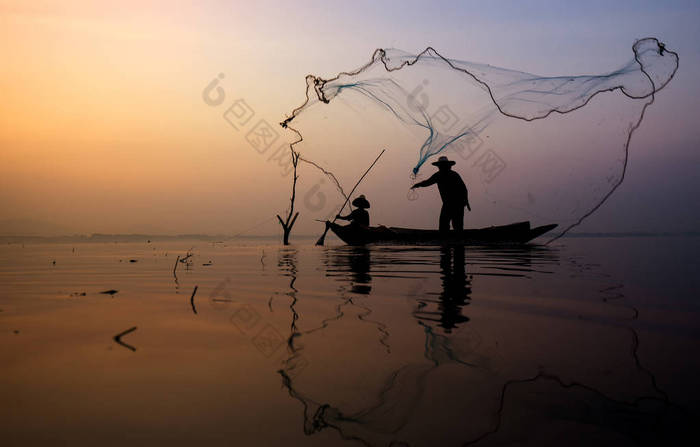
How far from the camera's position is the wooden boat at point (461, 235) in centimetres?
2020

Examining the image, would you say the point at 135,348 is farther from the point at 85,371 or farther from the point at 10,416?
the point at 10,416

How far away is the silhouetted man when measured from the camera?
19078mm

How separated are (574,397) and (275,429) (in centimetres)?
149

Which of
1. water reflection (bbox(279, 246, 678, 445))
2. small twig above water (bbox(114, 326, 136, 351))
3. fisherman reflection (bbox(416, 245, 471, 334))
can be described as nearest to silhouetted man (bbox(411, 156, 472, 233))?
fisherman reflection (bbox(416, 245, 471, 334))

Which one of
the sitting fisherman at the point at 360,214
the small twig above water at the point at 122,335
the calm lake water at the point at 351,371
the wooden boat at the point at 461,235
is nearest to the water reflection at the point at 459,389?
the calm lake water at the point at 351,371

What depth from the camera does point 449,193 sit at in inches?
766

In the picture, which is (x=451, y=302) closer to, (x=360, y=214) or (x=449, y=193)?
(x=449, y=193)

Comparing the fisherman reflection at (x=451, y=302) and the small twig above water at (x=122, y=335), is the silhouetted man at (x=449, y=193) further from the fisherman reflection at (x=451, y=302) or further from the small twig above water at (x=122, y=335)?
the small twig above water at (x=122, y=335)

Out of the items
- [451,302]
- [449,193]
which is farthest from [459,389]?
[449,193]

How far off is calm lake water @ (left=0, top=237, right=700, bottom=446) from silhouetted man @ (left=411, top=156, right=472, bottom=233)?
13841 mm

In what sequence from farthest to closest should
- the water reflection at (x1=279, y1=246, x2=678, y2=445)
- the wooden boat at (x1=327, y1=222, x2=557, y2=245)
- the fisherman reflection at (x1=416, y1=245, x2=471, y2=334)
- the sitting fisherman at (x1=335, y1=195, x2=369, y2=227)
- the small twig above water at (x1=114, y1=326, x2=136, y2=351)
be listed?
the sitting fisherman at (x1=335, y1=195, x2=369, y2=227)
the wooden boat at (x1=327, y1=222, x2=557, y2=245)
the fisherman reflection at (x1=416, y1=245, x2=471, y2=334)
the small twig above water at (x1=114, y1=326, x2=136, y2=351)
the water reflection at (x1=279, y1=246, x2=678, y2=445)

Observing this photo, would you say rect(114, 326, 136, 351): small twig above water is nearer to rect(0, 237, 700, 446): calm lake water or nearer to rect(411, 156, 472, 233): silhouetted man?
rect(0, 237, 700, 446): calm lake water

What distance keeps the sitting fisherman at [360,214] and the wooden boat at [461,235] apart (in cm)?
67

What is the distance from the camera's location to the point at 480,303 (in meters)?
5.18
